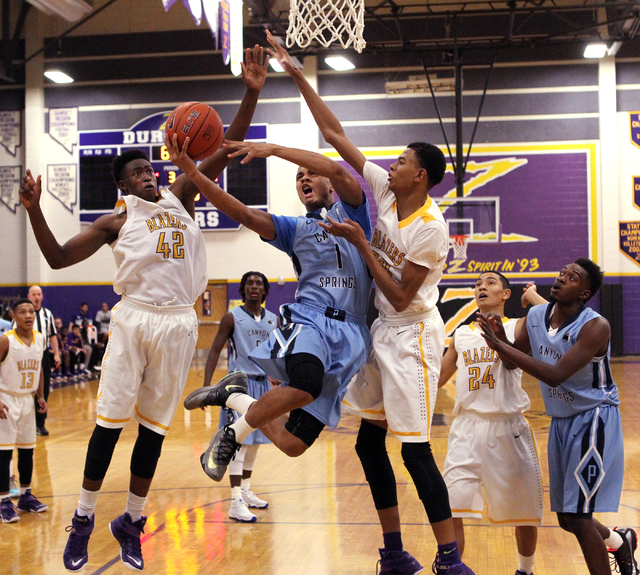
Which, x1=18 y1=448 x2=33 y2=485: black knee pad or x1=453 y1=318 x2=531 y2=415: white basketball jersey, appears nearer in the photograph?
x1=453 y1=318 x2=531 y2=415: white basketball jersey

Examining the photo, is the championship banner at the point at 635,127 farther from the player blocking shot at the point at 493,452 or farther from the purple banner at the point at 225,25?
the player blocking shot at the point at 493,452

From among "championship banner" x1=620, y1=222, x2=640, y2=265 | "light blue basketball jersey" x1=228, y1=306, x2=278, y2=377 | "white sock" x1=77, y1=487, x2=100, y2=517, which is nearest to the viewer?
"white sock" x1=77, y1=487, x2=100, y2=517

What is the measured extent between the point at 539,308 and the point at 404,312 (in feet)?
2.53

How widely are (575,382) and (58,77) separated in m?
17.0

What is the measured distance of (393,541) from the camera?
371cm

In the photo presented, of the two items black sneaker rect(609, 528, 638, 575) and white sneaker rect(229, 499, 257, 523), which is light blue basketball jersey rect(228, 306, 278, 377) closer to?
white sneaker rect(229, 499, 257, 523)

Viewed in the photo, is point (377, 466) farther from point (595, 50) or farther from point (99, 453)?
point (595, 50)

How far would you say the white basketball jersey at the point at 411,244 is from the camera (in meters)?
3.47

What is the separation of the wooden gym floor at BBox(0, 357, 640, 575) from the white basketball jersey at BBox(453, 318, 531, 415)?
3.19 ft

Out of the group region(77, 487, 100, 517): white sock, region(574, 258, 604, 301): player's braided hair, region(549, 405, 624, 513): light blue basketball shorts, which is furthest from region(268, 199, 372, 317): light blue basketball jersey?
region(77, 487, 100, 517): white sock

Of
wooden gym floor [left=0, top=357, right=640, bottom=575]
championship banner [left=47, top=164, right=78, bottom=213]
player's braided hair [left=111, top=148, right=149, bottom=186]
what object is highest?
championship banner [left=47, top=164, right=78, bottom=213]

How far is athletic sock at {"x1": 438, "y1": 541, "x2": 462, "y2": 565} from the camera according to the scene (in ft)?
10.7

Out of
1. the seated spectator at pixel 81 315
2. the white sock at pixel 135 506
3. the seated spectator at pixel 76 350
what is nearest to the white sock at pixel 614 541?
the white sock at pixel 135 506

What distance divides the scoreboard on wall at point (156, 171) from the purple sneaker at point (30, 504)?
11.8m
